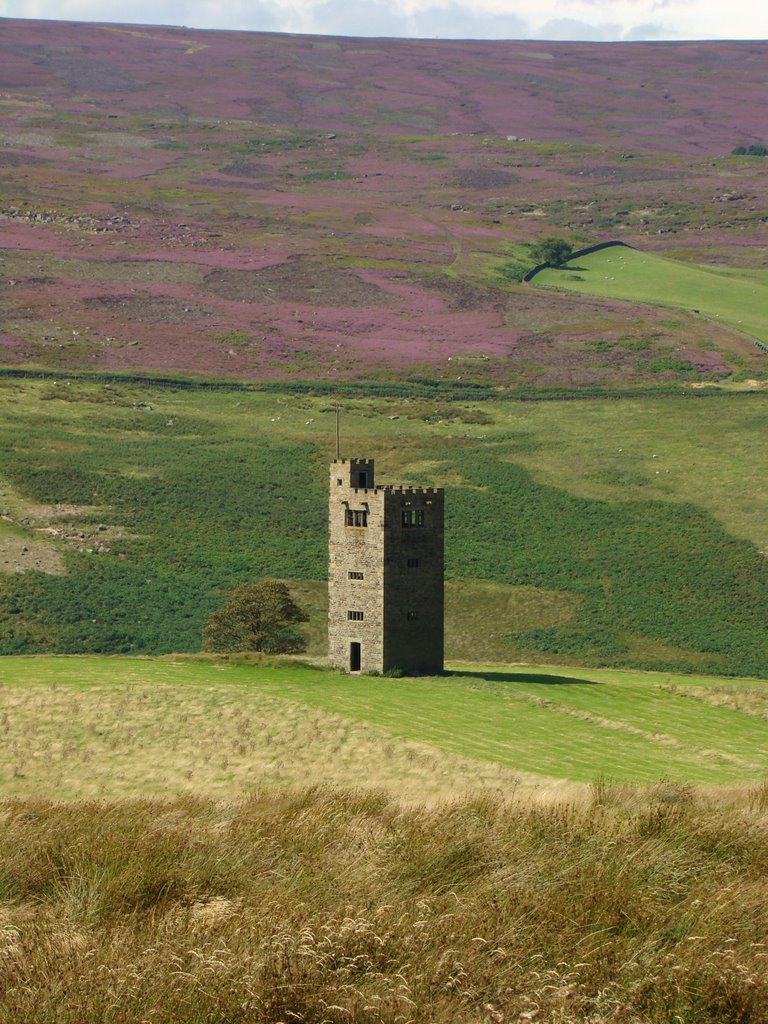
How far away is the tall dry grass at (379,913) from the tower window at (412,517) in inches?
1480

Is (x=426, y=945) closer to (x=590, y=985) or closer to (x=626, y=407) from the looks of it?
(x=590, y=985)

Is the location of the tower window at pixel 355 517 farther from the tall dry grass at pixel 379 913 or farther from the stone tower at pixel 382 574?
the tall dry grass at pixel 379 913

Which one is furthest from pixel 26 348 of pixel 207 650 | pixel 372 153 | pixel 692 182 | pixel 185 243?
pixel 692 182

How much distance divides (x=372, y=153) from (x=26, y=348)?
8508 cm

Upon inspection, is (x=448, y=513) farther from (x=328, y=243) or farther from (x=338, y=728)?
(x=328, y=243)

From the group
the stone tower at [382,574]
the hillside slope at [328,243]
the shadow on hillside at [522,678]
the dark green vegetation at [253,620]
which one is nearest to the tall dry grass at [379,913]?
the shadow on hillside at [522,678]

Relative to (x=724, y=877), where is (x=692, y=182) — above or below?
above

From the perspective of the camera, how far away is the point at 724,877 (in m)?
14.6

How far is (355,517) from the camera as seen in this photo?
179ft

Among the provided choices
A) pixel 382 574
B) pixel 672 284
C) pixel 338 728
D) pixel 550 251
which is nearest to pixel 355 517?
pixel 382 574

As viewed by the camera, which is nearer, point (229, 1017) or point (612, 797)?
point (229, 1017)

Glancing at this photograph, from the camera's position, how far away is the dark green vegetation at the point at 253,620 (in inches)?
2413

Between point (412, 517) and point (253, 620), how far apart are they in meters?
10.6

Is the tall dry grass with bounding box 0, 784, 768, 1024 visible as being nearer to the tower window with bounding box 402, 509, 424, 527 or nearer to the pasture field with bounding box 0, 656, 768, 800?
the pasture field with bounding box 0, 656, 768, 800
